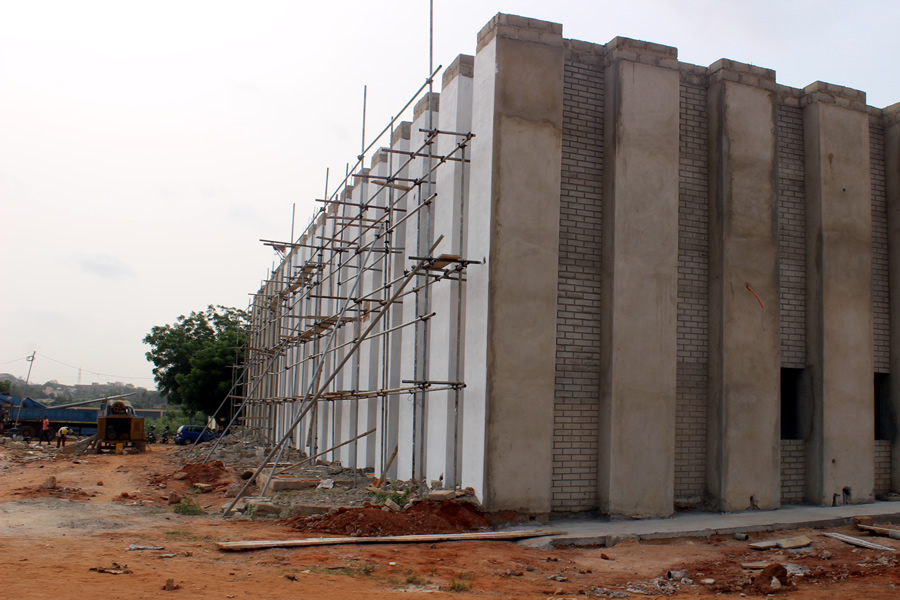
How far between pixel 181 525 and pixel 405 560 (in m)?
4.54

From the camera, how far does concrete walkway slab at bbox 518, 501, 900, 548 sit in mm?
9742

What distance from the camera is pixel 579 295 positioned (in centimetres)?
1152

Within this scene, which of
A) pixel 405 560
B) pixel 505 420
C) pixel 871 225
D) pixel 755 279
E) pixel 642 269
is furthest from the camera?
pixel 871 225

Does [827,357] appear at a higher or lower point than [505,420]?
higher

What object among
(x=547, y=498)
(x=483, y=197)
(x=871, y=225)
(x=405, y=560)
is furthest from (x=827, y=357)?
(x=405, y=560)

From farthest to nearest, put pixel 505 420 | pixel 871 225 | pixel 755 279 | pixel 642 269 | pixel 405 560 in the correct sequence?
1. pixel 871 225
2. pixel 755 279
3. pixel 642 269
4. pixel 505 420
5. pixel 405 560

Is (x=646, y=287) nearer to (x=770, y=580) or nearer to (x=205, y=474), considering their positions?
(x=770, y=580)

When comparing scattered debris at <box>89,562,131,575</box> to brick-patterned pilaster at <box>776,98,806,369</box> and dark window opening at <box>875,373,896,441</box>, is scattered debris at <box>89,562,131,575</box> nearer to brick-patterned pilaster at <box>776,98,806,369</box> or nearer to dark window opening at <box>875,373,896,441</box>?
brick-patterned pilaster at <box>776,98,806,369</box>

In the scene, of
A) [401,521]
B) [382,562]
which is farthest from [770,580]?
[401,521]

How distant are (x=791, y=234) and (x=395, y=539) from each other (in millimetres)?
8779

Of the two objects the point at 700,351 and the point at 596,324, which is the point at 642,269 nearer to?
the point at 596,324

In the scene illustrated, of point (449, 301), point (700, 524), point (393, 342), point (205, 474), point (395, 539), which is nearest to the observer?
point (395, 539)

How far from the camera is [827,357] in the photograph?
1275cm

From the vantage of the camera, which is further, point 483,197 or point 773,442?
point 773,442
